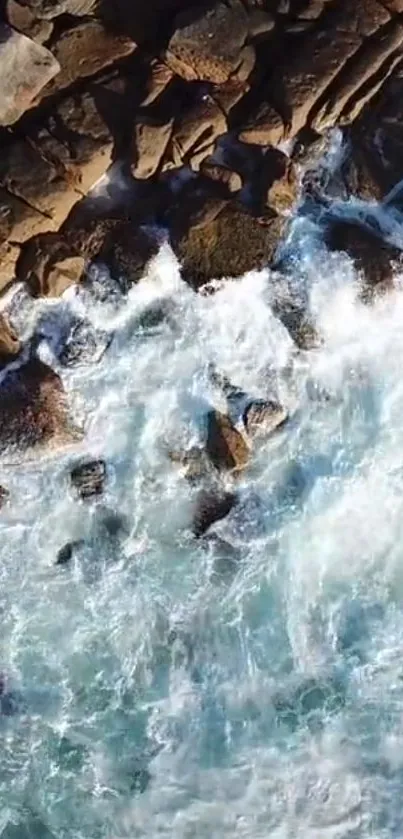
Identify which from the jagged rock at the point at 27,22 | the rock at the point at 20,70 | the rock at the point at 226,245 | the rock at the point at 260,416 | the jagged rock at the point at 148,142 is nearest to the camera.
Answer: the rock at the point at 20,70

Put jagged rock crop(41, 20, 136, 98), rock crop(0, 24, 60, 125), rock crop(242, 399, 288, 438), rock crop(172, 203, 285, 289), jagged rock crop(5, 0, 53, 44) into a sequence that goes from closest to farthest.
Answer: rock crop(0, 24, 60, 125) < jagged rock crop(5, 0, 53, 44) < jagged rock crop(41, 20, 136, 98) < rock crop(172, 203, 285, 289) < rock crop(242, 399, 288, 438)

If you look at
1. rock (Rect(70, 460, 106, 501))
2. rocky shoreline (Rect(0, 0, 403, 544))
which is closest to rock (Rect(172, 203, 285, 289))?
rocky shoreline (Rect(0, 0, 403, 544))

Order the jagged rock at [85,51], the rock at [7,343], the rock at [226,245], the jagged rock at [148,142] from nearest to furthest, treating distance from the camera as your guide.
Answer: the jagged rock at [148,142] → the jagged rock at [85,51] → the rock at [226,245] → the rock at [7,343]

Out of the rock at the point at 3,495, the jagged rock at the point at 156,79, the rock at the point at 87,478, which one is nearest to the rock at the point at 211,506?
the rock at the point at 87,478

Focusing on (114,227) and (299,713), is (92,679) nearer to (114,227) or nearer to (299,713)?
(299,713)

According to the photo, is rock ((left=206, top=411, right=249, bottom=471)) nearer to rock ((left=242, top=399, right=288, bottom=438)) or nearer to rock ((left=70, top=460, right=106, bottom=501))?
rock ((left=242, top=399, right=288, bottom=438))

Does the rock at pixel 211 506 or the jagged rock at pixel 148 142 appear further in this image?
the rock at pixel 211 506

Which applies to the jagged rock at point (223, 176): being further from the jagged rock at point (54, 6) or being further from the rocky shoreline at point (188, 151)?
the jagged rock at point (54, 6)
